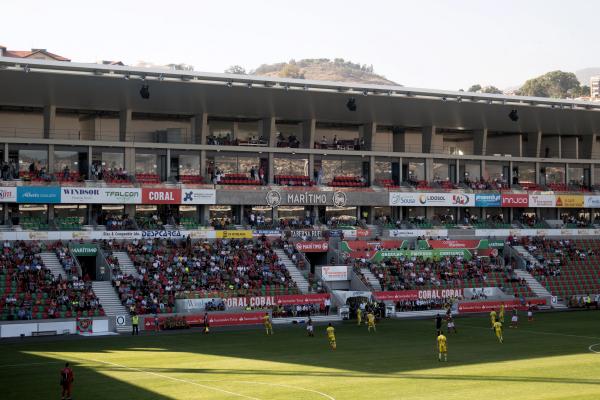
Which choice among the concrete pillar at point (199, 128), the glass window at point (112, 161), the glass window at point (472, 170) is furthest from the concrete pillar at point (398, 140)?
the glass window at point (112, 161)

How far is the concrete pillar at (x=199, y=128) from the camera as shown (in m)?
71.8

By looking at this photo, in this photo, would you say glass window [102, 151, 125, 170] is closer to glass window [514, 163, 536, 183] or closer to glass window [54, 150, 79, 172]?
glass window [54, 150, 79, 172]

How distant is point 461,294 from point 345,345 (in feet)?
80.2

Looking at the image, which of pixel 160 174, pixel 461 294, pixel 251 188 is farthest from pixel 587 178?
pixel 160 174

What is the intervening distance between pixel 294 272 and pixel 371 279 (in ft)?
19.6

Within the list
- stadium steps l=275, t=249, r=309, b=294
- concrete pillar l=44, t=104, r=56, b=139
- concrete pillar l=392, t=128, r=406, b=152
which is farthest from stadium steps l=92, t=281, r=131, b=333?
concrete pillar l=392, t=128, r=406, b=152

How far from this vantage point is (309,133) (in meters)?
76.9

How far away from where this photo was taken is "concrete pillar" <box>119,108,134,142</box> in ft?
226

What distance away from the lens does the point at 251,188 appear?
238ft

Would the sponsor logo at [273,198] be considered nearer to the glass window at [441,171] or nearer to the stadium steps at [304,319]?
the stadium steps at [304,319]

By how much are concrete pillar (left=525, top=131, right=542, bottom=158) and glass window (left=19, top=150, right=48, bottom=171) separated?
47.3 meters

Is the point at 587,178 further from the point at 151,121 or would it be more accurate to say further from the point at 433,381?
the point at 433,381

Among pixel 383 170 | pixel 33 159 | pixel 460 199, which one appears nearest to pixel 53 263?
pixel 33 159

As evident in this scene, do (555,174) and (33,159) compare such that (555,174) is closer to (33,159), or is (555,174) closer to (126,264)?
(126,264)
